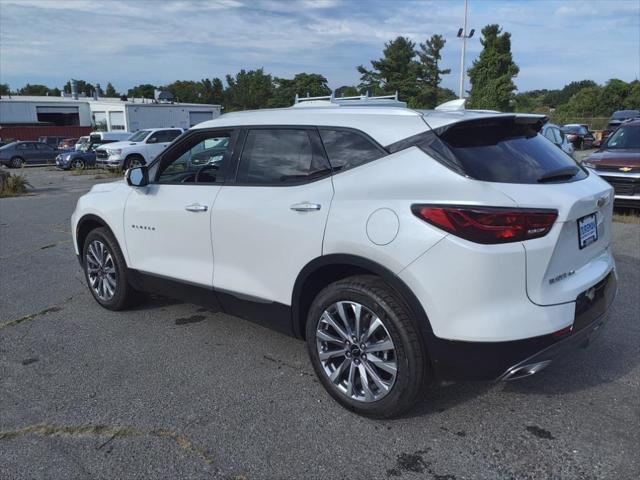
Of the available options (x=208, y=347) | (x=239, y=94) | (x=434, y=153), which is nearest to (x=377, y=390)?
(x=434, y=153)

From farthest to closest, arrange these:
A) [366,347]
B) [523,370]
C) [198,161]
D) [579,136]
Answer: [579,136]
[198,161]
[366,347]
[523,370]

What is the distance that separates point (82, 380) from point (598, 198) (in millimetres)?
3519

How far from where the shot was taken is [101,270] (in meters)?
5.00

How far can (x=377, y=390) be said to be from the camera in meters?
3.09

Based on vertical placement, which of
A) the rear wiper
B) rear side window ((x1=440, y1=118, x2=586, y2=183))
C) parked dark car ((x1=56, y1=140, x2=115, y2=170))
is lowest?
parked dark car ((x1=56, y1=140, x2=115, y2=170))

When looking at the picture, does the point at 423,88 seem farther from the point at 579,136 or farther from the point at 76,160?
the point at 76,160

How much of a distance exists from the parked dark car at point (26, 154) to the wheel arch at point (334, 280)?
3183 centimetres

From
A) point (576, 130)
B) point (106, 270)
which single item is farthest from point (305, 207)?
point (576, 130)

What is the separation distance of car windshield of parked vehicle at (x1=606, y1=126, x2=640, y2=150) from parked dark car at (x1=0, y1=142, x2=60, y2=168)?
30128 millimetres

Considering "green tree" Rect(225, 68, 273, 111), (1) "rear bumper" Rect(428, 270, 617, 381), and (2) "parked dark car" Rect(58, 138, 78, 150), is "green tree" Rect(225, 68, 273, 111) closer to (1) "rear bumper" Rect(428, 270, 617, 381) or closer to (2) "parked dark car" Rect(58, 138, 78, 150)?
(2) "parked dark car" Rect(58, 138, 78, 150)

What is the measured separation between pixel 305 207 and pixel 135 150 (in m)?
21.9

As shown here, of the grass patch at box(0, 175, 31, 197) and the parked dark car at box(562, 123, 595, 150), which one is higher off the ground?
the parked dark car at box(562, 123, 595, 150)

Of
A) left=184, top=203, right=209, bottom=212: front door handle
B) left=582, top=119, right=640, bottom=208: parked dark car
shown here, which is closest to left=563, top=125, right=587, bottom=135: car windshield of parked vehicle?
left=582, top=119, right=640, bottom=208: parked dark car

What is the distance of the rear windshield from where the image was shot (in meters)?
2.81
